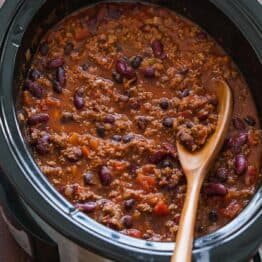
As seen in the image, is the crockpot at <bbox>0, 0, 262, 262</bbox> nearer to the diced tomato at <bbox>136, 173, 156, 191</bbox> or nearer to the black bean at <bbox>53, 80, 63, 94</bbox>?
the black bean at <bbox>53, 80, 63, 94</bbox>

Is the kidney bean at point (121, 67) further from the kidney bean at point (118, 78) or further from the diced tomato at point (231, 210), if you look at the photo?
the diced tomato at point (231, 210)

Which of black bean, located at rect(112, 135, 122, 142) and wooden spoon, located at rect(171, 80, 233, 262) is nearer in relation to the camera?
wooden spoon, located at rect(171, 80, 233, 262)

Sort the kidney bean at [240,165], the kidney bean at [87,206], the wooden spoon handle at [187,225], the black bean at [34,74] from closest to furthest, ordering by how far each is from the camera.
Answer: the wooden spoon handle at [187,225] → the kidney bean at [87,206] → the kidney bean at [240,165] → the black bean at [34,74]

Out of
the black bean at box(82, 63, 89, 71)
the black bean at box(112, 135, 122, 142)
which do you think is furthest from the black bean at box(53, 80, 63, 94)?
the black bean at box(112, 135, 122, 142)

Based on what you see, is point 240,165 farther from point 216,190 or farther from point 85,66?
point 85,66

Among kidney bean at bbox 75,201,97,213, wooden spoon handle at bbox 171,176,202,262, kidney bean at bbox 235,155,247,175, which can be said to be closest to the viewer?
wooden spoon handle at bbox 171,176,202,262

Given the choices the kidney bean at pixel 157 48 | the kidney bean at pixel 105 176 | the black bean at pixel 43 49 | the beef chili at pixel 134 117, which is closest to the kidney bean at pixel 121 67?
the beef chili at pixel 134 117

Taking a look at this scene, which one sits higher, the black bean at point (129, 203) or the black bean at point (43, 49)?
the black bean at point (43, 49)

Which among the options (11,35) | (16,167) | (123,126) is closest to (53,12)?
(11,35)
